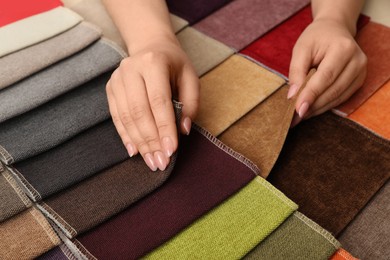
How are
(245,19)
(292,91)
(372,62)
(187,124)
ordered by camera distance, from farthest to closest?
1. (245,19)
2. (372,62)
3. (292,91)
4. (187,124)

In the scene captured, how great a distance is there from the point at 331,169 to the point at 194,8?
A: 57cm

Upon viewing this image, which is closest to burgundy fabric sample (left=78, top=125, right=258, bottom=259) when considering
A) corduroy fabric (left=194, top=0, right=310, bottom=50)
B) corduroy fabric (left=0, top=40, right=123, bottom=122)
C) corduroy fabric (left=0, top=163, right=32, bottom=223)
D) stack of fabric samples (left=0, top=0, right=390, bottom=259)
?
stack of fabric samples (left=0, top=0, right=390, bottom=259)

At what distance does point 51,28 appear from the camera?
Answer: 2.87ft

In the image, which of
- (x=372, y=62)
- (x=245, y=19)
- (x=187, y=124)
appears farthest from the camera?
(x=245, y=19)

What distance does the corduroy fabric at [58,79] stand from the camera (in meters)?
0.73

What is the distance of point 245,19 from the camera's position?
3.44ft

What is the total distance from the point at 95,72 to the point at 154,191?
0.28m

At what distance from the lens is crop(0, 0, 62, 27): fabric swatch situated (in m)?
0.90

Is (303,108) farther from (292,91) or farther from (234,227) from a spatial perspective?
(234,227)

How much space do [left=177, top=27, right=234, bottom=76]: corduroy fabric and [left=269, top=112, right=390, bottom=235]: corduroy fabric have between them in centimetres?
24

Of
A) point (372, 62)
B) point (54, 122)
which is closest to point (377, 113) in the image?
point (372, 62)

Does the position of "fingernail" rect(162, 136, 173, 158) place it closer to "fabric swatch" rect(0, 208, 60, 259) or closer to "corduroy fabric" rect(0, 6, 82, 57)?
"fabric swatch" rect(0, 208, 60, 259)

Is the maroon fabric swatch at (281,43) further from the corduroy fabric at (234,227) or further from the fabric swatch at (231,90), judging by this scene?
the corduroy fabric at (234,227)

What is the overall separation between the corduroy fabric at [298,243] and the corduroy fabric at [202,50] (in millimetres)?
406
